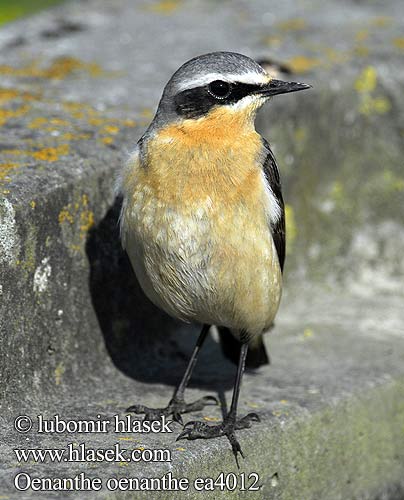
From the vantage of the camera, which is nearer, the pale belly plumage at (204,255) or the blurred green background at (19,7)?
the pale belly plumage at (204,255)

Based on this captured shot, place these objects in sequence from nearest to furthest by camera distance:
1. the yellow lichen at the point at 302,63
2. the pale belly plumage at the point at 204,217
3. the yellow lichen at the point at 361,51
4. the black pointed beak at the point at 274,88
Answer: the pale belly plumage at the point at 204,217 → the black pointed beak at the point at 274,88 → the yellow lichen at the point at 302,63 → the yellow lichen at the point at 361,51

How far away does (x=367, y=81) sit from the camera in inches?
275

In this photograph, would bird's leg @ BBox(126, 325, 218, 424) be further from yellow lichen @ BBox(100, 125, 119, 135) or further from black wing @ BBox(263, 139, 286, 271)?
yellow lichen @ BBox(100, 125, 119, 135)

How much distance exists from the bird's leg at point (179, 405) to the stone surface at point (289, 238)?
0.39 feet

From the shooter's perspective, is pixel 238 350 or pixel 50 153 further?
pixel 238 350

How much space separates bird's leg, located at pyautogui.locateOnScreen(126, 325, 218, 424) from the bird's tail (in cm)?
26

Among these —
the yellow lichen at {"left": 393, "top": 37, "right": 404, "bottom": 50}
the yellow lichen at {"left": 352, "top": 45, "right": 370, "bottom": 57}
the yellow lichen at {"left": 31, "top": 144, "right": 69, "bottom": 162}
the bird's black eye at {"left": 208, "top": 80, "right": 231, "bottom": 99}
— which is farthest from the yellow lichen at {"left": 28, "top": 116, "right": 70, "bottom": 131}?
the yellow lichen at {"left": 393, "top": 37, "right": 404, "bottom": 50}

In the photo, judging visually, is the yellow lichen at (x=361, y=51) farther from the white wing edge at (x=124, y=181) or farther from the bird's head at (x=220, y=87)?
the white wing edge at (x=124, y=181)

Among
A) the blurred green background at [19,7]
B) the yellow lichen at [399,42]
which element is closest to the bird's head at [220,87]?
the yellow lichen at [399,42]

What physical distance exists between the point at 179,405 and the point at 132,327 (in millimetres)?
742

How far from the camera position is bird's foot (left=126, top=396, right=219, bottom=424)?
4.89 metres

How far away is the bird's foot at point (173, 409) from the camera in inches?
192

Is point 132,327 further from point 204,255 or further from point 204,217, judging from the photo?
point 204,217

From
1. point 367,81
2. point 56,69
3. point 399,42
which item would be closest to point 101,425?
point 56,69
